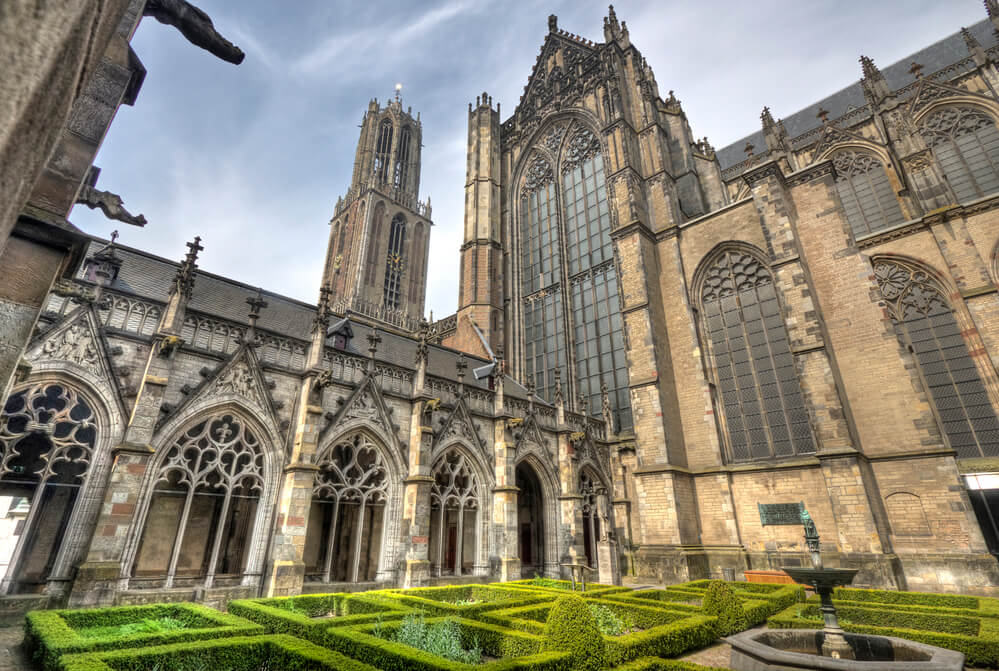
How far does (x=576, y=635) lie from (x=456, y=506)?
394 inches

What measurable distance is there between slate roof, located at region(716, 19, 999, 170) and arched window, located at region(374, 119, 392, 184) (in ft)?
109

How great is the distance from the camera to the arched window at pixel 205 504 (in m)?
10.7

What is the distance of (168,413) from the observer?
1063 cm

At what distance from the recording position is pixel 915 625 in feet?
29.5

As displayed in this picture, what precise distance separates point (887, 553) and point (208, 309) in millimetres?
19986

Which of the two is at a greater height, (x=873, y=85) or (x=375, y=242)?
(x=375, y=242)

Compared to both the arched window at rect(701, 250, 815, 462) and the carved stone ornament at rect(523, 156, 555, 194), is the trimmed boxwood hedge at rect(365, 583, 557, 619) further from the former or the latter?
the carved stone ornament at rect(523, 156, 555, 194)

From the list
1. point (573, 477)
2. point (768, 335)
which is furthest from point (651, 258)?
point (573, 477)

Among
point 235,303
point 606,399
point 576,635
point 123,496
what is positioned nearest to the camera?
point 576,635

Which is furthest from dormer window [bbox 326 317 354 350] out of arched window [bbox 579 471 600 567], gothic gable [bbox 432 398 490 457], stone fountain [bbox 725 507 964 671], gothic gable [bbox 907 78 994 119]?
gothic gable [bbox 907 78 994 119]

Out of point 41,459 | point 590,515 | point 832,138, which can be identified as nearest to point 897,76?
point 832,138

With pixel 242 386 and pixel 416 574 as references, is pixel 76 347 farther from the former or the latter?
pixel 416 574

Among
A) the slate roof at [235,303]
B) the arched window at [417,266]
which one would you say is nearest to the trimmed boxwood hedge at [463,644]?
the slate roof at [235,303]

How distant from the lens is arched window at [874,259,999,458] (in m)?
15.1
